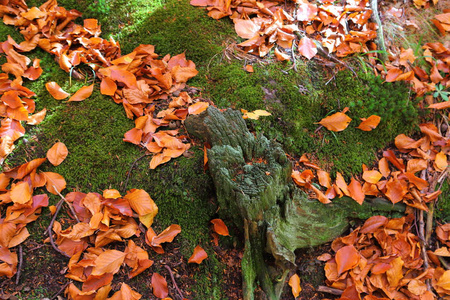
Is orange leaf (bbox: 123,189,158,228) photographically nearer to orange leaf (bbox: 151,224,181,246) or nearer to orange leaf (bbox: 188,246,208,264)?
orange leaf (bbox: 151,224,181,246)

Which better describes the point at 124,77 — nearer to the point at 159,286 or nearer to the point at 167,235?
the point at 167,235

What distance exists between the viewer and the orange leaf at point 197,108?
109 inches

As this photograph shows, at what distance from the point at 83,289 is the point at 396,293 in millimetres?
2330

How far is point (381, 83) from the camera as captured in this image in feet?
10.8

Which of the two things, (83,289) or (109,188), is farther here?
(109,188)

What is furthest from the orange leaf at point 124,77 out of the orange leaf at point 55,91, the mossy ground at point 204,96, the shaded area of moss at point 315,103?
the shaded area of moss at point 315,103

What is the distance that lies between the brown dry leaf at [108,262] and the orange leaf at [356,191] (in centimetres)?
190

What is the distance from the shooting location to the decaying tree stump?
2.23m

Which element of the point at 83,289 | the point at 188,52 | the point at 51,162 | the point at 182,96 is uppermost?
the point at 188,52

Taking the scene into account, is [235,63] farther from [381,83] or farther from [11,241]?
[11,241]

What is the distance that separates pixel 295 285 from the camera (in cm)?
249

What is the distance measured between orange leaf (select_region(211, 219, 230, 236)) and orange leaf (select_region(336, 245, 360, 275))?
36.1 inches

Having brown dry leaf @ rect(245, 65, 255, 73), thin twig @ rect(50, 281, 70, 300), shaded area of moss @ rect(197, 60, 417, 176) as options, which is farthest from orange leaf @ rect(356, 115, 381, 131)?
thin twig @ rect(50, 281, 70, 300)

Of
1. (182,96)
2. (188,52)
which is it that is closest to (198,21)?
(188,52)
